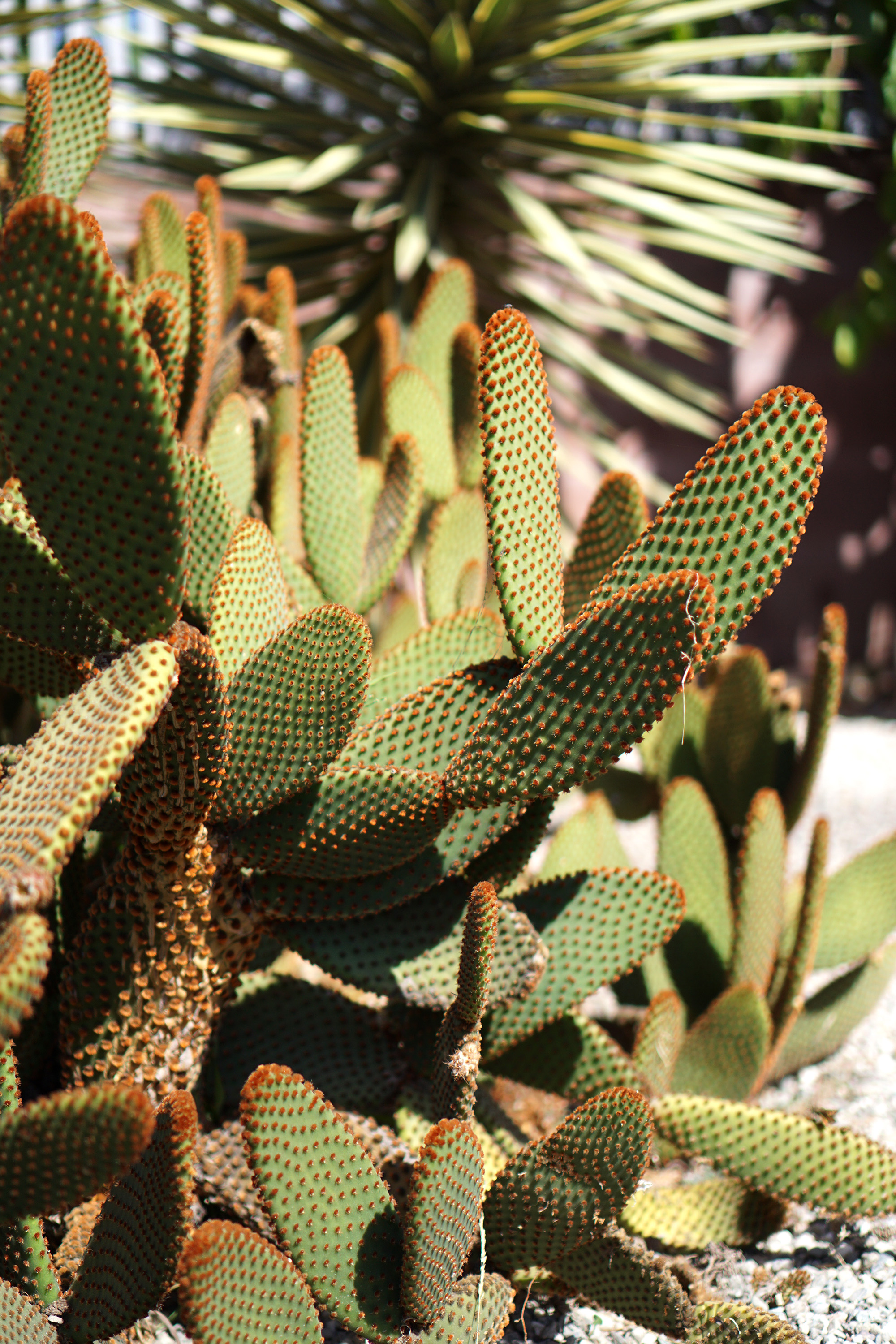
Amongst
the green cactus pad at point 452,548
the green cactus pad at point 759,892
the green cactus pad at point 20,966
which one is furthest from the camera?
the green cactus pad at point 452,548

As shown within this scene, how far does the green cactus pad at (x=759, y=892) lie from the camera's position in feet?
6.29

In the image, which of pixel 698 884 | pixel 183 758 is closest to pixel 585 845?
pixel 698 884

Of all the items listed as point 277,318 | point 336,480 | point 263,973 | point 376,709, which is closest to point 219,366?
point 277,318

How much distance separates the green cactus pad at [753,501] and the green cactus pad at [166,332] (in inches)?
30.4

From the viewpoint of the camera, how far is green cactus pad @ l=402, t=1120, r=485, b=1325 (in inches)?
44.7

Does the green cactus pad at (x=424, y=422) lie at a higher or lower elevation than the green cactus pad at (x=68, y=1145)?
higher

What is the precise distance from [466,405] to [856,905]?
1.29 metres

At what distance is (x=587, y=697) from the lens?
1190mm

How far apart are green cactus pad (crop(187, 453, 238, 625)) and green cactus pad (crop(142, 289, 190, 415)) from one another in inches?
4.6

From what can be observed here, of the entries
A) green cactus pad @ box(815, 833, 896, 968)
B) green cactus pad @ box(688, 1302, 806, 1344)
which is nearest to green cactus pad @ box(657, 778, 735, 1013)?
green cactus pad @ box(815, 833, 896, 968)

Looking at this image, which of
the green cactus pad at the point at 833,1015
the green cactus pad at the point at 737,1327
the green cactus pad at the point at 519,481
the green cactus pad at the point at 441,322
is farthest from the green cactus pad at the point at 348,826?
the green cactus pad at the point at 441,322

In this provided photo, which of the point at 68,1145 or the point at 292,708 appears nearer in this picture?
the point at 68,1145

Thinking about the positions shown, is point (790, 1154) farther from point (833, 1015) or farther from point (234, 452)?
point (234, 452)

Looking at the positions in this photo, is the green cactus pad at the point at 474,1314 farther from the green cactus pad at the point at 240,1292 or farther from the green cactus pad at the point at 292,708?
the green cactus pad at the point at 292,708
